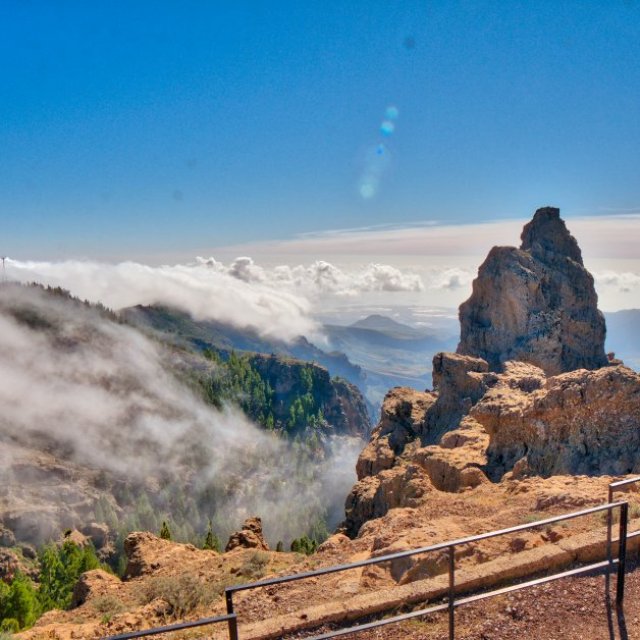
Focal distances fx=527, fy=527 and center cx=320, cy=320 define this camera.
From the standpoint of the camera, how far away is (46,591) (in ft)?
270

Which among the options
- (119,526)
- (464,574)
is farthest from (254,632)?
(119,526)

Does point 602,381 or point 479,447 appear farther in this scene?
point 479,447

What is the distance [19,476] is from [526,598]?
17940 cm

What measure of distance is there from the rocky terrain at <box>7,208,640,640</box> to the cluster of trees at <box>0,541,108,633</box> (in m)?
36.3

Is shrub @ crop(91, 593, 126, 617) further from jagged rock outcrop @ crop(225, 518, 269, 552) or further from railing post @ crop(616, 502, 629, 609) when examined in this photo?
railing post @ crop(616, 502, 629, 609)

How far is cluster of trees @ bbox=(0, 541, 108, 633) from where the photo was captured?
193ft

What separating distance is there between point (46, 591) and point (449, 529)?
3432 inches

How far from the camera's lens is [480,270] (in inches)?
3536

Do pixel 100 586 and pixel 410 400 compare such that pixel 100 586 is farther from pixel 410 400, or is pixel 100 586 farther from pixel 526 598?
pixel 410 400

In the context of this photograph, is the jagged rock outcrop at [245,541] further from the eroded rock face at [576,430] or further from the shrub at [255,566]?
the eroded rock face at [576,430]

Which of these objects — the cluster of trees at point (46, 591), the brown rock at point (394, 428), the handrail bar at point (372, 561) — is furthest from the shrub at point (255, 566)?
the cluster of trees at point (46, 591)

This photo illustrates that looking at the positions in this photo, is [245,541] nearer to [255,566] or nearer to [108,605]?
[255,566]

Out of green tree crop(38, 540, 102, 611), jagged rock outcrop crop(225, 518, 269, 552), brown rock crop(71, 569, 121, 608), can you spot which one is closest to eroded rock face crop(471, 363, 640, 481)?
jagged rock outcrop crop(225, 518, 269, 552)

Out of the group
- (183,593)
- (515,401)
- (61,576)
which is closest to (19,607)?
(61,576)
